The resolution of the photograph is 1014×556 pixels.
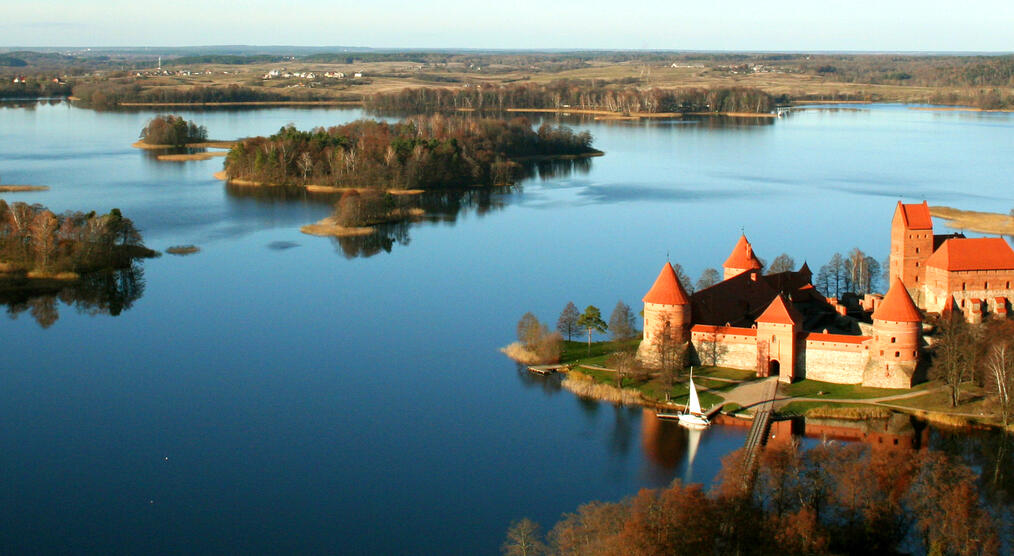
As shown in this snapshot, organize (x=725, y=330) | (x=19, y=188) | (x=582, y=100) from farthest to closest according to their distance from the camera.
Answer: (x=582, y=100) < (x=19, y=188) < (x=725, y=330)

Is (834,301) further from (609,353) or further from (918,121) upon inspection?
(918,121)

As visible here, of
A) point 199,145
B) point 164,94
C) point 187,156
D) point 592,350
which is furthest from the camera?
point 164,94

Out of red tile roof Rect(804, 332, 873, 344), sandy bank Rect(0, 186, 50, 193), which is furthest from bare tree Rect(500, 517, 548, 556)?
sandy bank Rect(0, 186, 50, 193)

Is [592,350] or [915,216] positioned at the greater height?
[915,216]

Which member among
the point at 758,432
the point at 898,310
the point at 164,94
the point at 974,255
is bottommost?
the point at 758,432

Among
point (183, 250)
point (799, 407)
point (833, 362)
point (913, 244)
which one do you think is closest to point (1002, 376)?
point (833, 362)

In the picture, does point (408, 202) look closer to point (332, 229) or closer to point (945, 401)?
point (332, 229)
